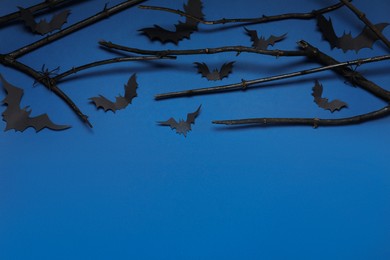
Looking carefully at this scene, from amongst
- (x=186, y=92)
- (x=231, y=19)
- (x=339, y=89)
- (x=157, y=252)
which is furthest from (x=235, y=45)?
(x=157, y=252)

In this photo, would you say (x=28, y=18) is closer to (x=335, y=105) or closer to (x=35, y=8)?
(x=35, y=8)

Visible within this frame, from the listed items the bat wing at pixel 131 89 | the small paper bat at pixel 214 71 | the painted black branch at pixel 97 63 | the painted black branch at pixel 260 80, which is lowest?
the painted black branch at pixel 260 80

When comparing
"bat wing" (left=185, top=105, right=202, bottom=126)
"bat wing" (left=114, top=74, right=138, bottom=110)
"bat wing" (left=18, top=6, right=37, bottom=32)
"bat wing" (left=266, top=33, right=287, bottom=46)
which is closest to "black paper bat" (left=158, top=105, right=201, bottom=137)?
"bat wing" (left=185, top=105, right=202, bottom=126)

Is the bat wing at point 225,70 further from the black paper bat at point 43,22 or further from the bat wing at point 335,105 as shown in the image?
the black paper bat at point 43,22

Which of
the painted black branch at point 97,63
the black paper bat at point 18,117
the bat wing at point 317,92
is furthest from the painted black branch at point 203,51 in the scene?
the black paper bat at point 18,117

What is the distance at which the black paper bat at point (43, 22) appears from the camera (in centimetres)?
136

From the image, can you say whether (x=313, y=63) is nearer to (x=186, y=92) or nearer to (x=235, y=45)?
(x=235, y=45)

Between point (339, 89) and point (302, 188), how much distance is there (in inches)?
12.8

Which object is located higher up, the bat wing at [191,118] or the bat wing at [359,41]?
the bat wing at [359,41]

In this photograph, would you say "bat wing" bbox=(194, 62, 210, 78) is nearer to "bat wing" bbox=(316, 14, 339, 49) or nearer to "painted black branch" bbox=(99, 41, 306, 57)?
"painted black branch" bbox=(99, 41, 306, 57)

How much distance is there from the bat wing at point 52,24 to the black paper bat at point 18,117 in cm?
19

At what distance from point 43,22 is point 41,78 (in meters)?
0.18

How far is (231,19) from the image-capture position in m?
1.43

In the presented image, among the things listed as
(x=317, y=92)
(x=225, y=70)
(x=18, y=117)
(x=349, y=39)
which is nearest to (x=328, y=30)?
(x=349, y=39)
